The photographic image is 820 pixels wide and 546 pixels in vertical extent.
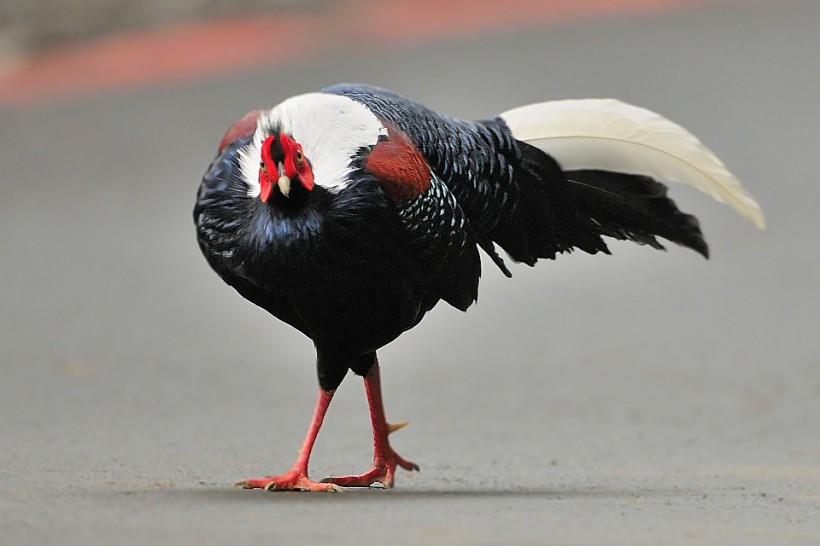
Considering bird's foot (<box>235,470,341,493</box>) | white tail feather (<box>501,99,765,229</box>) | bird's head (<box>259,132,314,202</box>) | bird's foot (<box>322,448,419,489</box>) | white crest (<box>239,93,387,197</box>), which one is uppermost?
white tail feather (<box>501,99,765,229</box>)

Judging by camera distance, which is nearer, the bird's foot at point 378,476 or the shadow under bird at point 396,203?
the shadow under bird at point 396,203

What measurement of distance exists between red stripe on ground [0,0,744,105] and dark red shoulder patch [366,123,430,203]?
1272 cm

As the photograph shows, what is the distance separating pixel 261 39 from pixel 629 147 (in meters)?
13.7

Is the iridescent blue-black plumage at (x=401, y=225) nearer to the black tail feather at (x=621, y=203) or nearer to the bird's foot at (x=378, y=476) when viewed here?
the black tail feather at (x=621, y=203)

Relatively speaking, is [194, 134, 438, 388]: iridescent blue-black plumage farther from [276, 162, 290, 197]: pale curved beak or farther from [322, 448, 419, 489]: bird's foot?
[322, 448, 419, 489]: bird's foot

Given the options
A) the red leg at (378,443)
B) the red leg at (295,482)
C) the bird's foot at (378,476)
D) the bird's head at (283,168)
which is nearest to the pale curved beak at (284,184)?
the bird's head at (283,168)

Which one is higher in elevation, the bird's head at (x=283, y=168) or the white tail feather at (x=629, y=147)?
the white tail feather at (x=629, y=147)

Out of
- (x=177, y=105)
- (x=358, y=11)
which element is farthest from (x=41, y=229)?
(x=358, y=11)

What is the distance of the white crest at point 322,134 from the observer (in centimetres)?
494

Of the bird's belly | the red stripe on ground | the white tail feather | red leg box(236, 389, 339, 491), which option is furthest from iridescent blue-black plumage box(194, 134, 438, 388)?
the red stripe on ground

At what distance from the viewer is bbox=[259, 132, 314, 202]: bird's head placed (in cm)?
478

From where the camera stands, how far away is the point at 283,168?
4777 mm

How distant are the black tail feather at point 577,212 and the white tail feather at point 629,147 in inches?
2.1

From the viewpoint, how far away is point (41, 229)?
14.1m
